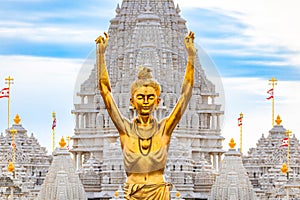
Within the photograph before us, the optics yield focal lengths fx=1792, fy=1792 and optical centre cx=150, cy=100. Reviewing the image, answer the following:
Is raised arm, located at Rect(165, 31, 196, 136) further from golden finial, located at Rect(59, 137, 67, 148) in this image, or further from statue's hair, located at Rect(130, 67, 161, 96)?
golden finial, located at Rect(59, 137, 67, 148)

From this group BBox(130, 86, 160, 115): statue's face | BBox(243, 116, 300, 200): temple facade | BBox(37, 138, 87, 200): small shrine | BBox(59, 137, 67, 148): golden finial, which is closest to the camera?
BBox(130, 86, 160, 115): statue's face

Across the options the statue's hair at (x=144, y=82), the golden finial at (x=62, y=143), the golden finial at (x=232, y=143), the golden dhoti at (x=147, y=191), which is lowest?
the golden dhoti at (x=147, y=191)

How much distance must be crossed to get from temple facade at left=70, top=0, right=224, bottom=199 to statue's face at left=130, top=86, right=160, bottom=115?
73041 millimetres

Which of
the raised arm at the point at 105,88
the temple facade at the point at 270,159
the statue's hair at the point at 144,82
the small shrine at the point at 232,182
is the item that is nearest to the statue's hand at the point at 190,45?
the statue's hair at the point at 144,82

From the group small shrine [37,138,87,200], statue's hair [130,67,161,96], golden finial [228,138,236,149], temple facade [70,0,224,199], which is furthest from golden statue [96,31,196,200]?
golden finial [228,138,236,149]

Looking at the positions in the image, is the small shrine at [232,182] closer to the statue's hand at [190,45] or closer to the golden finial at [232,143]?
the golden finial at [232,143]

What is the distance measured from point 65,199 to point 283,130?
3070cm

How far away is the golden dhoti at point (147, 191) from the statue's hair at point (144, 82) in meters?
0.77

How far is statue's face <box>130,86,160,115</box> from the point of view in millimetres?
14461

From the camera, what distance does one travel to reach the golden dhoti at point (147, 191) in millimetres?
14352

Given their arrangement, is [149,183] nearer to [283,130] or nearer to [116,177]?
[116,177]

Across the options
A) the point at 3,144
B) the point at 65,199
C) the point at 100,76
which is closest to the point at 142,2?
the point at 3,144

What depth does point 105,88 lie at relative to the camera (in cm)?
1477

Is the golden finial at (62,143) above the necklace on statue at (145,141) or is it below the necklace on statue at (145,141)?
above
